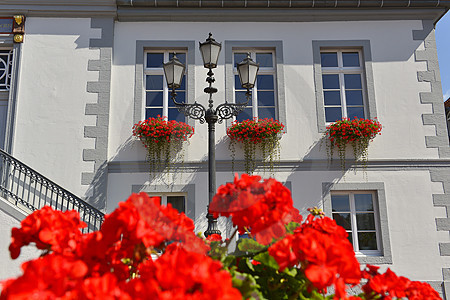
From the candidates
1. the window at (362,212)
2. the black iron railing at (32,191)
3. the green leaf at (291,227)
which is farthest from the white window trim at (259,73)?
the green leaf at (291,227)

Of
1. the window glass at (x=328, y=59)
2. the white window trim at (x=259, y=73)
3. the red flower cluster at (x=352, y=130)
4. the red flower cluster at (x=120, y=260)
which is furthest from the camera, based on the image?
the window glass at (x=328, y=59)

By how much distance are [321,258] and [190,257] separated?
0.43m

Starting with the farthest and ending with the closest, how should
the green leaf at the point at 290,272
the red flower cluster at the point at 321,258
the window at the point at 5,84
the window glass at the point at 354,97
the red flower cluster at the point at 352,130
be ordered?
the window glass at the point at 354,97 → the window at the point at 5,84 → the red flower cluster at the point at 352,130 → the green leaf at the point at 290,272 → the red flower cluster at the point at 321,258

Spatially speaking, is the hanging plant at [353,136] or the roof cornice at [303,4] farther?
the roof cornice at [303,4]

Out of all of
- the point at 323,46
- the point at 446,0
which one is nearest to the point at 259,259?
the point at 323,46

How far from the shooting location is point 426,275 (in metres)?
7.47

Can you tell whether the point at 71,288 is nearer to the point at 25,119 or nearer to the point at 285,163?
the point at 285,163

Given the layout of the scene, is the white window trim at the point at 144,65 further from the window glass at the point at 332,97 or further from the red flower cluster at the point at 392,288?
the red flower cluster at the point at 392,288

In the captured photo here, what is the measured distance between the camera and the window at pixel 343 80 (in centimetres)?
837

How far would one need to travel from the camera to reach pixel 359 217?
313 inches

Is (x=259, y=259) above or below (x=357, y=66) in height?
below

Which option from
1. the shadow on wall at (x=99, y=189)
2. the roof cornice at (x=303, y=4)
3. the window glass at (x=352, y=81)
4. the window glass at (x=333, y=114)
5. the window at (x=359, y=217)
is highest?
the roof cornice at (x=303, y=4)

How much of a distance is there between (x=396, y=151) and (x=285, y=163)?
2.30 metres

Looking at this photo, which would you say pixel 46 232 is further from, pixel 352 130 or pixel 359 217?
pixel 359 217
